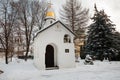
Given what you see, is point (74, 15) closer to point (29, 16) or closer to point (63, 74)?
point (29, 16)

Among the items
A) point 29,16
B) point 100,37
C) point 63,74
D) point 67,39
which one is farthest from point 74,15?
point 63,74

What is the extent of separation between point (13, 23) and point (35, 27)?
617cm

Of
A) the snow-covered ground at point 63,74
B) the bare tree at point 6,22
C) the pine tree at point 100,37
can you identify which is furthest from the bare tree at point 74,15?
the snow-covered ground at point 63,74

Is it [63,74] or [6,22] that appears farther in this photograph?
[6,22]

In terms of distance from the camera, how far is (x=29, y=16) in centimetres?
3244

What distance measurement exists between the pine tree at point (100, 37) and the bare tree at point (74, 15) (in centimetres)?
261

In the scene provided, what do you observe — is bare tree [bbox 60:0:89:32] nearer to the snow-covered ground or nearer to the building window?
the building window

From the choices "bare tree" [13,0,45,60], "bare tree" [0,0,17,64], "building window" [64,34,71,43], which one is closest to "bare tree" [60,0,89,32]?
"bare tree" [13,0,45,60]

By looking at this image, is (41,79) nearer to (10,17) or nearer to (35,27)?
(10,17)

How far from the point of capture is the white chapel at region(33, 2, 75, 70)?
19.3 meters

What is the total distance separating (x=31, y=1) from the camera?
108ft

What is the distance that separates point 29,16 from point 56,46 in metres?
14.3

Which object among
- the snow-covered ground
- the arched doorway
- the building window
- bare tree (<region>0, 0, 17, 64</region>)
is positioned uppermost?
bare tree (<region>0, 0, 17, 64</region>)

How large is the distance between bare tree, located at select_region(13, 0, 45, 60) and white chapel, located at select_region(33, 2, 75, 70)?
10.7 m
